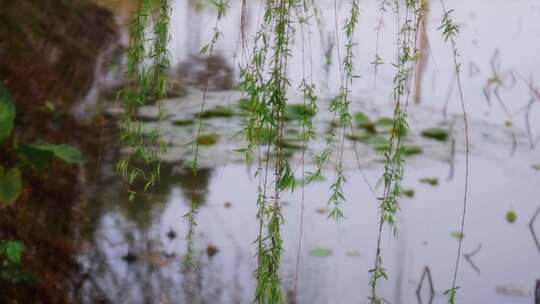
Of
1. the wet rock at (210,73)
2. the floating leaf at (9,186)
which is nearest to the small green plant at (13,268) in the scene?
the floating leaf at (9,186)

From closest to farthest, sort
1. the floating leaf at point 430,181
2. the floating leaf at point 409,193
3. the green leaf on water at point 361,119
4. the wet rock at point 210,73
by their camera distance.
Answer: the floating leaf at point 409,193
the floating leaf at point 430,181
the green leaf on water at point 361,119
the wet rock at point 210,73

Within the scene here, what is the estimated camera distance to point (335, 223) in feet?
9.74

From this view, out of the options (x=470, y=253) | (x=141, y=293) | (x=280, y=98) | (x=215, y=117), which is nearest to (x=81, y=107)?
(x=215, y=117)

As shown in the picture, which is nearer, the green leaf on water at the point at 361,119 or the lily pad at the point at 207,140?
the lily pad at the point at 207,140

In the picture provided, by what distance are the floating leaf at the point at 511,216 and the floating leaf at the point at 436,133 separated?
0.87m

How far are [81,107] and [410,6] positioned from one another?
2718 millimetres

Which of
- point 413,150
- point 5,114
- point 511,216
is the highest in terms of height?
point 5,114

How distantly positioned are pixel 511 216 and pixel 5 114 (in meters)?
2.04

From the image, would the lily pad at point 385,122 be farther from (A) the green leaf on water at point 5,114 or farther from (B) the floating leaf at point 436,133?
(A) the green leaf on water at point 5,114

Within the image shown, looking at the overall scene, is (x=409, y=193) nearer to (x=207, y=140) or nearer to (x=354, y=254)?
(x=354, y=254)

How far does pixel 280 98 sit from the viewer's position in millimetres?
1272

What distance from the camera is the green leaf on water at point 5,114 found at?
1.89 m

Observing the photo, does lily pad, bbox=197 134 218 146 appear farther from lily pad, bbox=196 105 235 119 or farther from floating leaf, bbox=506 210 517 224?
floating leaf, bbox=506 210 517 224

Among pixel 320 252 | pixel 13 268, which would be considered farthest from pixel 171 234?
pixel 13 268
